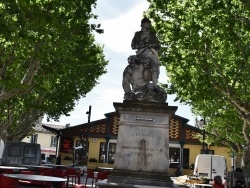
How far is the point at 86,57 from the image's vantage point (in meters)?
19.1

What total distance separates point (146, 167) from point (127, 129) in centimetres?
118

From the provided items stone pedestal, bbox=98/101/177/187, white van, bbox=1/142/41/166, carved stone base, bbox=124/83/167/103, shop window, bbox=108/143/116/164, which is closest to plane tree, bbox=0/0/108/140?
white van, bbox=1/142/41/166

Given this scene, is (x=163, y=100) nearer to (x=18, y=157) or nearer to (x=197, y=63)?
(x=197, y=63)

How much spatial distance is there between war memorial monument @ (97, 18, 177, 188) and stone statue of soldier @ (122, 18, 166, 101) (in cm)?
3

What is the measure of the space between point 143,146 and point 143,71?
2.38 metres

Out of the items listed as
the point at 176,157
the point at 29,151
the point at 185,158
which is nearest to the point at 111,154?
the point at 176,157

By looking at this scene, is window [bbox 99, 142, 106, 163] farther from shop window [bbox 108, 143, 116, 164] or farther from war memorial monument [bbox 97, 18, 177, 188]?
war memorial monument [bbox 97, 18, 177, 188]

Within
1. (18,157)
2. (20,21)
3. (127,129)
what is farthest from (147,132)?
(18,157)

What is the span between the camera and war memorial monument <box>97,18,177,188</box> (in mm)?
9781

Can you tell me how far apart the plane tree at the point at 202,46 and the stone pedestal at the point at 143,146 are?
720 cm

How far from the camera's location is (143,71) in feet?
36.3

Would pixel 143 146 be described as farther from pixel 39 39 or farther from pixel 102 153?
pixel 102 153

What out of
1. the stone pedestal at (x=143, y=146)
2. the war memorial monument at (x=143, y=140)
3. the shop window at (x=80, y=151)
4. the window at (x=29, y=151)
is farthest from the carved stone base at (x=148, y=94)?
the shop window at (x=80, y=151)

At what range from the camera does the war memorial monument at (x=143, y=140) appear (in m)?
9.78
